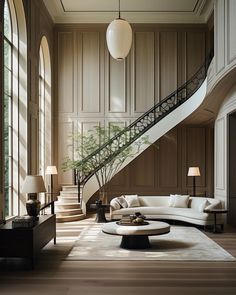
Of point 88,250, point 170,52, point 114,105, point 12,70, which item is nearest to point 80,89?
point 114,105

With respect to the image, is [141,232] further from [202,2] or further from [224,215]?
[202,2]

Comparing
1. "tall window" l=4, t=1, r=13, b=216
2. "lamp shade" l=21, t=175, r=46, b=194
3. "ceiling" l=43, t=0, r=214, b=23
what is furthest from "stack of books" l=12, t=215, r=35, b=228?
"ceiling" l=43, t=0, r=214, b=23

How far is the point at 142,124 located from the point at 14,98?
17.0 feet

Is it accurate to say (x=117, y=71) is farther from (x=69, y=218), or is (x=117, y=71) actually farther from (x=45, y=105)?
(x=69, y=218)

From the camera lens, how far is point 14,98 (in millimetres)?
10258

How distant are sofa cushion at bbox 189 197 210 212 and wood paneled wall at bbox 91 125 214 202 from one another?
10.3 ft

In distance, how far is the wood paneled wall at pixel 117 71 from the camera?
14.4 metres

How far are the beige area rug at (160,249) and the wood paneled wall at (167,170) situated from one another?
4918 mm

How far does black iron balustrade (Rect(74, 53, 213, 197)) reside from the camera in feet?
42.2

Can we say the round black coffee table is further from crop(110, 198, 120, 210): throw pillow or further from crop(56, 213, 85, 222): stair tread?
crop(56, 213, 85, 222): stair tread

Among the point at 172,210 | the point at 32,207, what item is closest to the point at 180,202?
the point at 172,210

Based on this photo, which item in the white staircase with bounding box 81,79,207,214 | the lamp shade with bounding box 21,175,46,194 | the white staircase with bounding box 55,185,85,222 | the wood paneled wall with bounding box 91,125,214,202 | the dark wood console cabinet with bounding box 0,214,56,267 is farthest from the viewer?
the wood paneled wall with bounding box 91,125,214,202

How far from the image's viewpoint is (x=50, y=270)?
6164 millimetres

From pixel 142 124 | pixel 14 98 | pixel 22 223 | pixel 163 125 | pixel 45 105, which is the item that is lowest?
pixel 22 223
